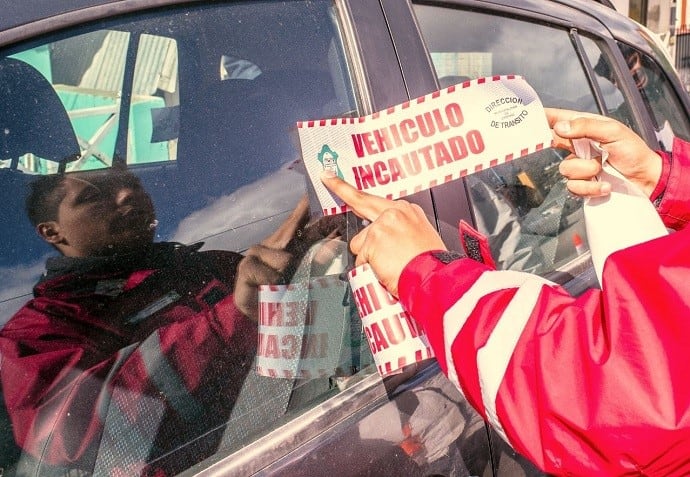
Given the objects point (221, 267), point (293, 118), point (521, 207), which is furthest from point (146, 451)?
point (521, 207)

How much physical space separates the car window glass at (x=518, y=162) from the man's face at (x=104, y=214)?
32.1 inches

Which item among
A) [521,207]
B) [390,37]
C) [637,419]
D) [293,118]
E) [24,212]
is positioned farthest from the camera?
[521,207]

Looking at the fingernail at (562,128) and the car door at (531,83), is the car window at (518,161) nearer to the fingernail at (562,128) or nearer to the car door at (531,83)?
the car door at (531,83)

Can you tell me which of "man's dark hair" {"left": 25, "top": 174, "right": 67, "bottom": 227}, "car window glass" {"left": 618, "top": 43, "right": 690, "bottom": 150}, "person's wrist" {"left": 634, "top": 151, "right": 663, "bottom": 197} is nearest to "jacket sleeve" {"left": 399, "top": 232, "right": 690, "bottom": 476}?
"man's dark hair" {"left": 25, "top": 174, "right": 67, "bottom": 227}

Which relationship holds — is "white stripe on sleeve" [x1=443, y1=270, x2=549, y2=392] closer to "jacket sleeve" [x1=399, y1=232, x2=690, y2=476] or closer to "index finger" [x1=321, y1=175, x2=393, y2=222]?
"jacket sleeve" [x1=399, y1=232, x2=690, y2=476]

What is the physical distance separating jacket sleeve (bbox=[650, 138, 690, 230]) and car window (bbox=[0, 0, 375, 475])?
Result: 2.45ft

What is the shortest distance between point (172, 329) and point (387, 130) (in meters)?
0.54

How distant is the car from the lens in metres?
1.07

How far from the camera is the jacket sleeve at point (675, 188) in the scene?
5.48ft

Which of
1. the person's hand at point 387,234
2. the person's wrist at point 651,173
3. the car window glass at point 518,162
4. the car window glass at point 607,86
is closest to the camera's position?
the person's hand at point 387,234

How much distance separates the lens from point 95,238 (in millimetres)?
1137

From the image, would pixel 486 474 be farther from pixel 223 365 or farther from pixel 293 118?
pixel 293 118

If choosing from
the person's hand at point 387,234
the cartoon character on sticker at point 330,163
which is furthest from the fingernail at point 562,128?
the cartoon character on sticker at point 330,163

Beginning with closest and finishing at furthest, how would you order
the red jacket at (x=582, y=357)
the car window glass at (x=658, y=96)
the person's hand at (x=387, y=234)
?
the red jacket at (x=582, y=357) → the person's hand at (x=387, y=234) → the car window glass at (x=658, y=96)
